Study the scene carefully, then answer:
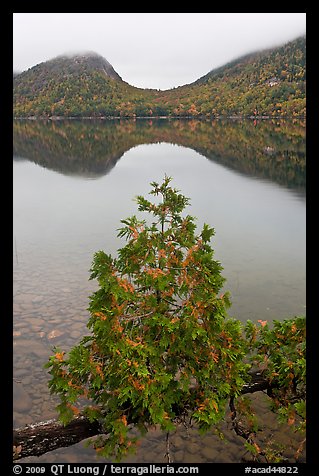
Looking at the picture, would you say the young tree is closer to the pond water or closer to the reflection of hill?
the pond water

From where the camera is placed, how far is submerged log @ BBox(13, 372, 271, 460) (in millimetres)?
10328

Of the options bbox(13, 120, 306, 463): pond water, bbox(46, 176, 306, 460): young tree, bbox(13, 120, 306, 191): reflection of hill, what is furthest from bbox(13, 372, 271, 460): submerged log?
bbox(13, 120, 306, 191): reflection of hill

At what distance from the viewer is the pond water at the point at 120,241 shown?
49.8ft

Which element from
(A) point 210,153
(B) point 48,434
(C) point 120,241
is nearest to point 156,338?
(B) point 48,434

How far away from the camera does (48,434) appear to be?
34.0ft

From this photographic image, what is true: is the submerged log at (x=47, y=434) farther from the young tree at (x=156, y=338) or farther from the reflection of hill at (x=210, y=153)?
the reflection of hill at (x=210, y=153)

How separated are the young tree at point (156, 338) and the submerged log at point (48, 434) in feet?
1.28

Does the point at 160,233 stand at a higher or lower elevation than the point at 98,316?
higher

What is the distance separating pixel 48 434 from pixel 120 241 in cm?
2383

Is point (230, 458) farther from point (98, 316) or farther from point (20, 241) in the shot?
point (20, 241)
